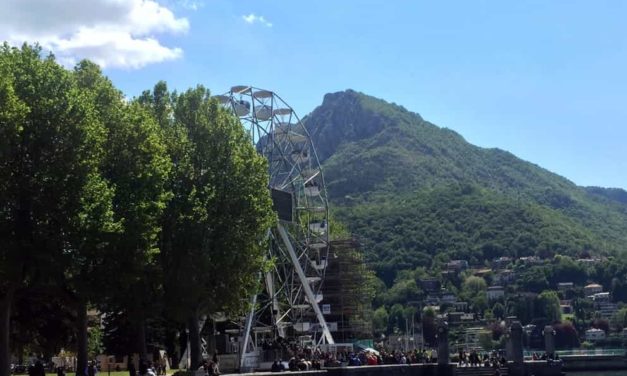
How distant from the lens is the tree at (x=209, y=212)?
48.8 meters

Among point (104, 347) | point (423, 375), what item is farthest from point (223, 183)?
point (104, 347)

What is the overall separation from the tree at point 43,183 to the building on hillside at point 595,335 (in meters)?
157

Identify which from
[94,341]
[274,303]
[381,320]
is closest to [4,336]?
[94,341]

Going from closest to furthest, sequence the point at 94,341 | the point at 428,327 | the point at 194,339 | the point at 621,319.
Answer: the point at 194,339 < the point at 94,341 < the point at 428,327 < the point at 621,319

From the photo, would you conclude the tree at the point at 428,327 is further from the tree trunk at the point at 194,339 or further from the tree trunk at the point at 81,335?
the tree trunk at the point at 81,335

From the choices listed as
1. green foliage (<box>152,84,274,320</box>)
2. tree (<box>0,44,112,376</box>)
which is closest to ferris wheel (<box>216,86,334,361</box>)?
green foliage (<box>152,84,274,320</box>)

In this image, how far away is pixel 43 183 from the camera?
3678 cm

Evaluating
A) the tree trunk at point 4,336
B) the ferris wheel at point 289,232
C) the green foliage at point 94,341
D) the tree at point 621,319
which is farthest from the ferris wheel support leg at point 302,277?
the tree at point 621,319

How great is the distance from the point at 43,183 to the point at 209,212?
15.4 m

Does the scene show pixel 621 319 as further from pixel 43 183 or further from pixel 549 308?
pixel 43 183

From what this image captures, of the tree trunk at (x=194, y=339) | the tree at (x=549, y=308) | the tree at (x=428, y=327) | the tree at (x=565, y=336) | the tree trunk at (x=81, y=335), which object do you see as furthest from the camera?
the tree at (x=549, y=308)

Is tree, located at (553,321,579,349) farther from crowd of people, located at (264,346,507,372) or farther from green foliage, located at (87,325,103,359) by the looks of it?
green foliage, located at (87,325,103,359)

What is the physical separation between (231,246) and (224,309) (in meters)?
5.32

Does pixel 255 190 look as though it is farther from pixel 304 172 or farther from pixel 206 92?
pixel 304 172
